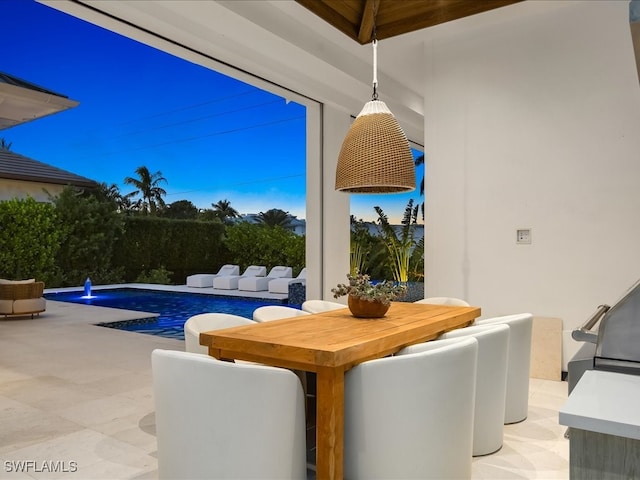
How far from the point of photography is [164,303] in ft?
38.5

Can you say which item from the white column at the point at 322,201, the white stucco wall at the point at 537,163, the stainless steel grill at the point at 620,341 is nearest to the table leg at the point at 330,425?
the stainless steel grill at the point at 620,341

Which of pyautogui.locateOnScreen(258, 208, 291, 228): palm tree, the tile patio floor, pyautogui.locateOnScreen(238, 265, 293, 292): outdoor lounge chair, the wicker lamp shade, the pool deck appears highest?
pyautogui.locateOnScreen(258, 208, 291, 228): palm tree

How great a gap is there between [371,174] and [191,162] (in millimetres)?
18178

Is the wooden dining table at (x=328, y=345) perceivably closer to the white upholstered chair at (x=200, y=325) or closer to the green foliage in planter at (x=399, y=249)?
the white upholstered chair at (x=200, y=325)

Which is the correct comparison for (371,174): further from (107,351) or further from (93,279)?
(93,279)

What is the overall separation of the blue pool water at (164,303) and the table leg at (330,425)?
6.48m

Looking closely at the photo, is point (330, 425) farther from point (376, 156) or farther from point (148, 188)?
point (148, 188)

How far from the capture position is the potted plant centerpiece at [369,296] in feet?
10.2

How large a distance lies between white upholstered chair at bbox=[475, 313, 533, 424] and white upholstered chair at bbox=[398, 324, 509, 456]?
0.46 metres

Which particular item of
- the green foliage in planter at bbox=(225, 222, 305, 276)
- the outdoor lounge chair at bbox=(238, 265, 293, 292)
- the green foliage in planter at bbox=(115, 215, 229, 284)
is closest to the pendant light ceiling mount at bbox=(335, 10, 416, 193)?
the outdoor lounge chair at bbox=(238, 265, 293, 292)

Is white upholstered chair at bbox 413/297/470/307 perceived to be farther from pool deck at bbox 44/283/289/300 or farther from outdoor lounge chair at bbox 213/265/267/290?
outdoor lounge chair at bbox 213/265/267/290

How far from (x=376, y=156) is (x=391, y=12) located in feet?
7.14

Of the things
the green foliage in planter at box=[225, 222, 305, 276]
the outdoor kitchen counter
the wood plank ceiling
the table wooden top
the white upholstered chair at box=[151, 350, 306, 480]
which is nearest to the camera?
the outdoor kitchen counter

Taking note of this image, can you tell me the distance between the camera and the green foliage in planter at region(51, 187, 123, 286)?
13.2m
